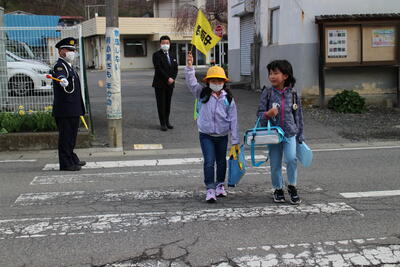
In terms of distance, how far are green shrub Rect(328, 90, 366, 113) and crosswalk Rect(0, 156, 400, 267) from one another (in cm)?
660

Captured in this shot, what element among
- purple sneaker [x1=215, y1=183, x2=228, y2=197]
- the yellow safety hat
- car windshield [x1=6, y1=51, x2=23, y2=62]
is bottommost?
purple sneaker [x1=215, y1=183, x2=228, y2=197]

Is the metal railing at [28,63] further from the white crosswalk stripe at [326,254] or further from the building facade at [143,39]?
the building facade at [143,39]

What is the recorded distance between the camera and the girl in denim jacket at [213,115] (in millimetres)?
5535

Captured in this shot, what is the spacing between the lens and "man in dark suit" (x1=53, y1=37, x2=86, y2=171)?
24.3 feet

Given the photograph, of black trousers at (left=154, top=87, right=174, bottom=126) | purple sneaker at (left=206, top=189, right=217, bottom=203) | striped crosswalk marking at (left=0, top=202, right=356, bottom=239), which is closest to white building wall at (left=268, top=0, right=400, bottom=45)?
black trousers at (left=154, top=87, right=174, bottom=126)

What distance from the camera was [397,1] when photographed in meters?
13.9

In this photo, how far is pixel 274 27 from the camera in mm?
15922

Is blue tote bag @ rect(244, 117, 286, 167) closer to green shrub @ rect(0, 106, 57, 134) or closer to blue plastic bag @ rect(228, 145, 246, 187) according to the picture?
blue plastic bag @ rect(228, 145, 246, 187)

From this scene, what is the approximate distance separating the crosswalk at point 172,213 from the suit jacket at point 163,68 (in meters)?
3.27

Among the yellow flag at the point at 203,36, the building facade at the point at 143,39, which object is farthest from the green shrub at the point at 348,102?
the building facade at the point at 143,39

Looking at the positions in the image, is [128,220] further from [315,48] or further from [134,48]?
[134,48]

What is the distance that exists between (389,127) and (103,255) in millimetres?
9200

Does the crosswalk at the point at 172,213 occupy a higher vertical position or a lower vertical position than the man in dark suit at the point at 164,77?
lower

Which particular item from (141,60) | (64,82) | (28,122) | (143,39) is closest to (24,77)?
(28,122)
